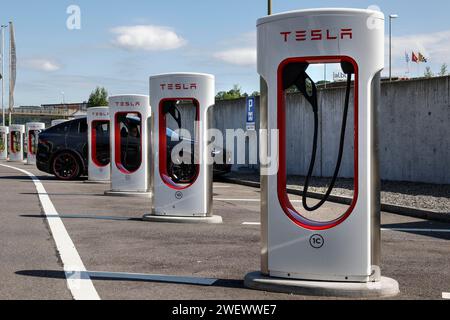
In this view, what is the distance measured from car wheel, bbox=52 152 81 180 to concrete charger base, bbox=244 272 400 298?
46.3ft

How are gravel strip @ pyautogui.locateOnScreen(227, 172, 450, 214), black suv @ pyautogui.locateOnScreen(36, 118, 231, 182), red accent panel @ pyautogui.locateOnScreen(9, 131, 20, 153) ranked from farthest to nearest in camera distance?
red accent panel @ pyautogui.locateOnScreen(9, 131, 20, 153) → black suv @ pyautogui.locateOnScreen(36, 118, 231, 182) → gravel strip @ pyautogui.locateOnScreen(227, 172, 450, 214)

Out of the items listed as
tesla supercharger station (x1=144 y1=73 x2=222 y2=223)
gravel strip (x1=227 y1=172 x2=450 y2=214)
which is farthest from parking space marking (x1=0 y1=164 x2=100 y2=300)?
gravel strip (x1=227 y1=172 x2=450 y2=214)

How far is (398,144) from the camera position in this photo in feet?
57.0

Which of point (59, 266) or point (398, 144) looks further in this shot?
point (398, 144)

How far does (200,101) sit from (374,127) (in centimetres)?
485

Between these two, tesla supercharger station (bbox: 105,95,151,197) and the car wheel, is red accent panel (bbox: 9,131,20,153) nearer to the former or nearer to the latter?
the car wheel

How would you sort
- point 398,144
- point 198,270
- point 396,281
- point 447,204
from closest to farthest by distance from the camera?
point 396,281 < point 198,270 < point 447,204 < point 398,144

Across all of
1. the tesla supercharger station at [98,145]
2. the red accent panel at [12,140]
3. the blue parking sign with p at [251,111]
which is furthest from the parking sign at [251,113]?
the red accent panel at [12,140]

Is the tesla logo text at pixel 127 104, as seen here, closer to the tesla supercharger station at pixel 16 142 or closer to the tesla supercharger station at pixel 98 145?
the tesla supercharger station at pixel 98 145

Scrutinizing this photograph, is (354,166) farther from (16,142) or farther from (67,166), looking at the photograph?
(16,142)

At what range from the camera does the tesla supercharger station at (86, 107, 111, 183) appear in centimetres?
1767

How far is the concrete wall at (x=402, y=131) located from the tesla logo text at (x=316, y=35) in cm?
1119
